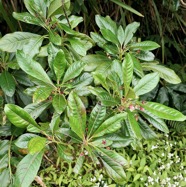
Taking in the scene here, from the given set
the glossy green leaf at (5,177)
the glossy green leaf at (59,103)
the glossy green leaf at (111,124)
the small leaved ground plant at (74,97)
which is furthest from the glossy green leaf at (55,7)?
the glossy green leaf at (5,177)

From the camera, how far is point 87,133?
802 mm

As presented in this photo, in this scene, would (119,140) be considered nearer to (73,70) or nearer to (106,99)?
(106,99)

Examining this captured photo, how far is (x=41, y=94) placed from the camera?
788 mm

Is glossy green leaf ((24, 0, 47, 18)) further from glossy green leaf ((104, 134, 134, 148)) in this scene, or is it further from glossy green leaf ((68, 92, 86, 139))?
glossy green leaf ((104, 134, 134, 148))

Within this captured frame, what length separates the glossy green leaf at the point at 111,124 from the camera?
76 cm

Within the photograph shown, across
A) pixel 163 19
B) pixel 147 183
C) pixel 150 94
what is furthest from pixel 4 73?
pixel 163 19

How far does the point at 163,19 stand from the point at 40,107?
1.26 meters

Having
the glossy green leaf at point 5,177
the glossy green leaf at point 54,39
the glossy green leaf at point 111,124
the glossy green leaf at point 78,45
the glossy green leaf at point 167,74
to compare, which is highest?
the glossy green leaf at point 54,39

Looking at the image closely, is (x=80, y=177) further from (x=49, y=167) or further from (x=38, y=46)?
(x=38, y=46)

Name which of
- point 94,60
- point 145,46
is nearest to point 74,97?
point 94,60

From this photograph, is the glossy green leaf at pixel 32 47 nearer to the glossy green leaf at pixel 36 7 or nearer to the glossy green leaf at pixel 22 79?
the glossy green leaf at pixel 36 7

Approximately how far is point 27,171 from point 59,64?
11.6 inches

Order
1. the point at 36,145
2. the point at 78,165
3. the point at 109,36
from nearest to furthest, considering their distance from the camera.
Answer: the point at 36,145, the point at 78,165, the point at 109,36

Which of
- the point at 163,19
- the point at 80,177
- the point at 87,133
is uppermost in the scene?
the point at 87,133
